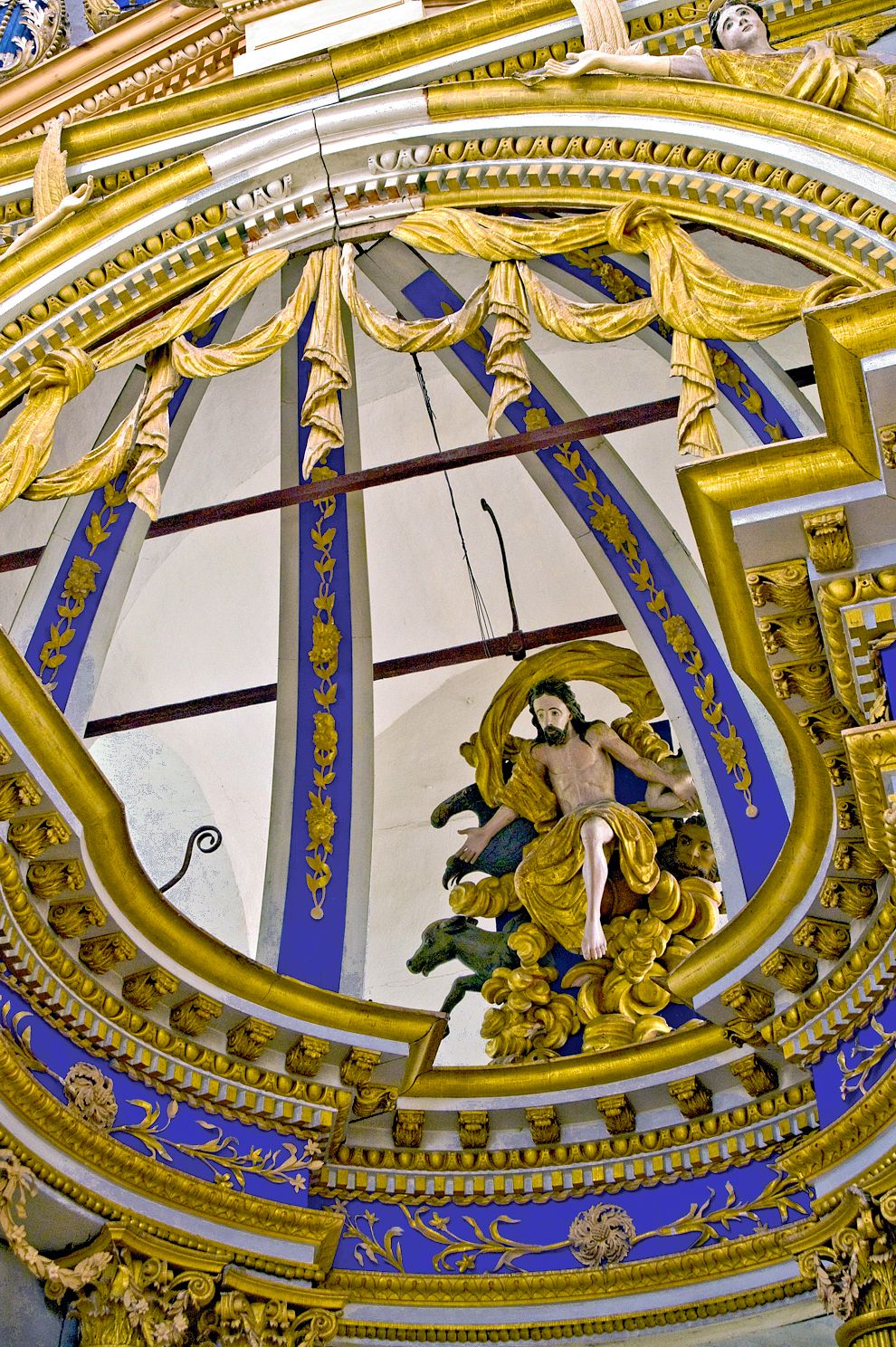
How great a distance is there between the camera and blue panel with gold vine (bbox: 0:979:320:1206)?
804cm

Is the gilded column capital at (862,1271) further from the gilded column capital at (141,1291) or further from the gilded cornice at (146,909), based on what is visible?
the gilded column capital at (141,1291)

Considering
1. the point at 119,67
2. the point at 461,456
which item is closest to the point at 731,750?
the point at 461,456

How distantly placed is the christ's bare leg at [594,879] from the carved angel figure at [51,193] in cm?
403

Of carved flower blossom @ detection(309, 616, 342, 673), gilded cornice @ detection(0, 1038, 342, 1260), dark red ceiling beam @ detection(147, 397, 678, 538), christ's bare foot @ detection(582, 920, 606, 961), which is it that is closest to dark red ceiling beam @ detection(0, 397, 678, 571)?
dark red ceiling beam @ detection(147, 397, 678, 538)

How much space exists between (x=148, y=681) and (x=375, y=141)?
14.5 ft

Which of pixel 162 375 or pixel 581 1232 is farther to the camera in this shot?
pixel 581 1232

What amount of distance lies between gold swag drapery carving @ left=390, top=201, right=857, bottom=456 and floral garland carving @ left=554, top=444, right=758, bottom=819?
283 cm

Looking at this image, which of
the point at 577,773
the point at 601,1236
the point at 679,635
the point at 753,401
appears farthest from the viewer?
the point at 577,773

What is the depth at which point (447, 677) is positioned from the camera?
11.7 metres

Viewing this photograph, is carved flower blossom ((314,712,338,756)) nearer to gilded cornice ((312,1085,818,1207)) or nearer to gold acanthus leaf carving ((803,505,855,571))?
gilded cornice ((312,1085,818,1207))

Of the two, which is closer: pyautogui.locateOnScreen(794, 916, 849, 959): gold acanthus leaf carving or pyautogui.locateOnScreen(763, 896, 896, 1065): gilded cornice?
pyautogui.locateOnScreen(763, 896, 896, 1065): gilded cornice

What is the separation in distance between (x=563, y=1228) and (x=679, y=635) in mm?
3039

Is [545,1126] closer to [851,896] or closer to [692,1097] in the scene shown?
[692,1097]

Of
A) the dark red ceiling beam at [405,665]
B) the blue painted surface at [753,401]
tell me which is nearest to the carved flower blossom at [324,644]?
the dark red ceiling beam at [405,665]
